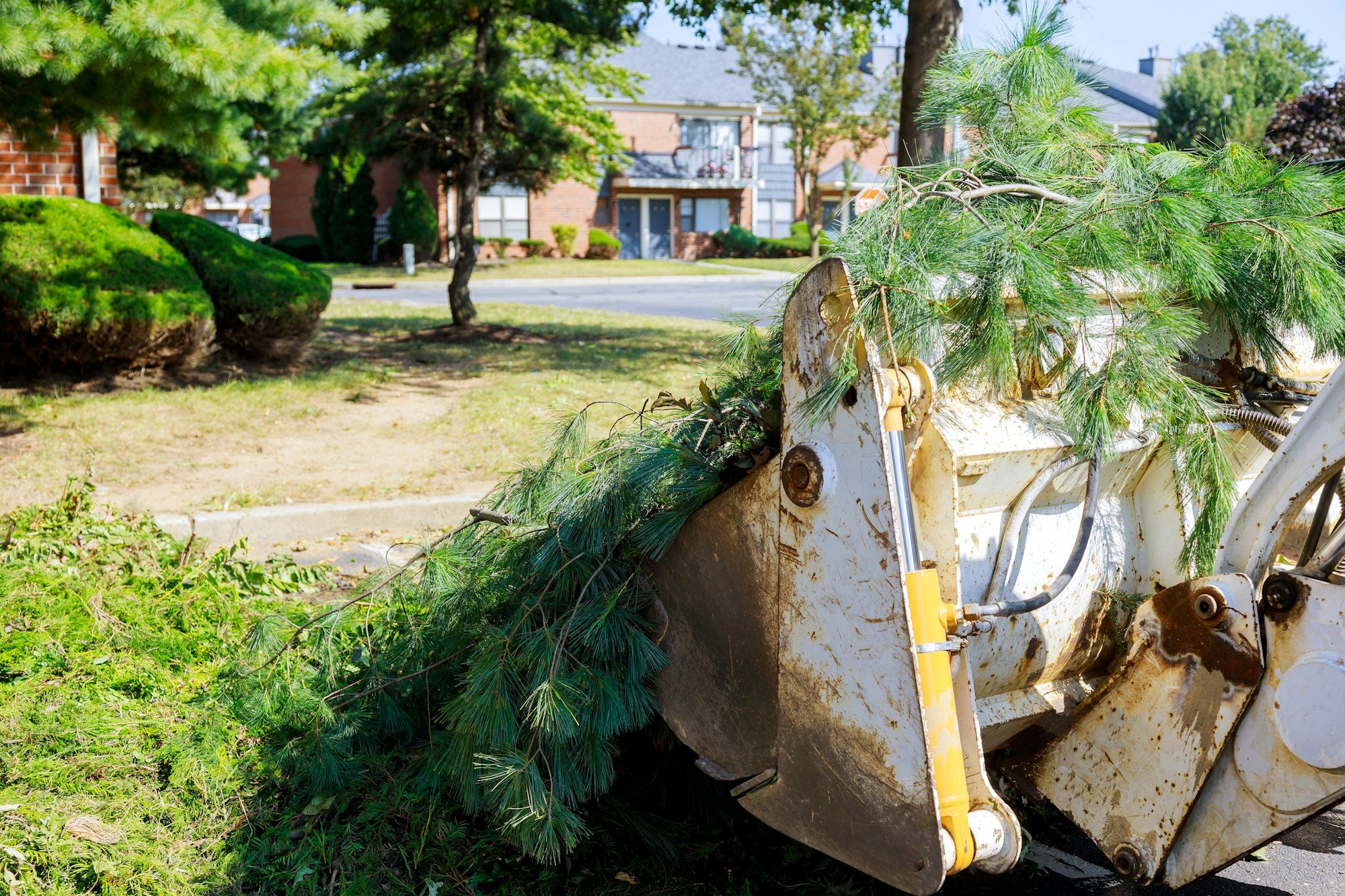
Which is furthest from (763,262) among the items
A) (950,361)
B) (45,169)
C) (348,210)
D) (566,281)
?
(950,361)

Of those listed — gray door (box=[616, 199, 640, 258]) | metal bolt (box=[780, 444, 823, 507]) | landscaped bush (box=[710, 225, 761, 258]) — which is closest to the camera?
metal bolt (box=[780, 444, 823, 507])

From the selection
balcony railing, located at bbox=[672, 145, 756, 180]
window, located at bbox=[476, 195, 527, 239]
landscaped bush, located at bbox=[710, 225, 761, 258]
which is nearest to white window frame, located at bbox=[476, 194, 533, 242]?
window, located at bbox=[476, 195, 527, 239]

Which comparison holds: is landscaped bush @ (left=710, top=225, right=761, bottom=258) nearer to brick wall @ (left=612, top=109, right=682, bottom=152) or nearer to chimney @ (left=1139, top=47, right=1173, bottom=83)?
brick wall @ (left=612, top=109, right=682, bottom=152)

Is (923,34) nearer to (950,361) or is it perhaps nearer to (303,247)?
(950,361)

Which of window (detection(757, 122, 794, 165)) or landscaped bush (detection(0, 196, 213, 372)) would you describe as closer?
landscaped bush (detection(0, 196, 213, 372))

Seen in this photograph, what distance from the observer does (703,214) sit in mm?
41688

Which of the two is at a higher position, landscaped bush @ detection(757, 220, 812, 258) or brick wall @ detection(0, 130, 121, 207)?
landscaped bush @ detection(757, 220, 812, 258)

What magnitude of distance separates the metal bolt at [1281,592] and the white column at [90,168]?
10.0m

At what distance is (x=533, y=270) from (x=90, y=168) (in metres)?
19.0

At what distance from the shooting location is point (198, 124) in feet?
20.8

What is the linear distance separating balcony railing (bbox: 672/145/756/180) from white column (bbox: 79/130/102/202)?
31479mm

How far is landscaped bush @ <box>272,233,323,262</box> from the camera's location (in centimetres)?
3409

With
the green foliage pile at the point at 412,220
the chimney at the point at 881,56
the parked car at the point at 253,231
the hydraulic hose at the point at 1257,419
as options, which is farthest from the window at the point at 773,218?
the hydraulic hose at the point at 1257,419

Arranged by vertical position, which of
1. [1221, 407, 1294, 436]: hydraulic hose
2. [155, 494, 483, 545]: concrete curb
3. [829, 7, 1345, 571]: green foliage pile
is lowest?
[155, 494, 483, 545]: concrete curb
